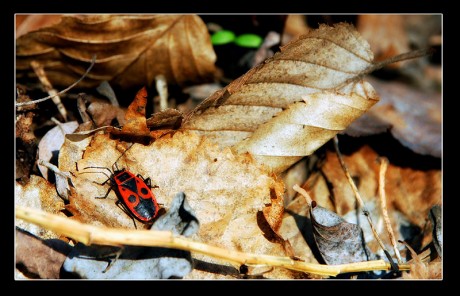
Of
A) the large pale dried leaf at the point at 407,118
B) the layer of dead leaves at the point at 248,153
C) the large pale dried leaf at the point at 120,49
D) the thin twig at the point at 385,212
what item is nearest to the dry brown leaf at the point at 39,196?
the layer of dead leaves at the point at 248,153

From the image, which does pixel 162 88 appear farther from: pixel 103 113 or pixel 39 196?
pixel 39 196

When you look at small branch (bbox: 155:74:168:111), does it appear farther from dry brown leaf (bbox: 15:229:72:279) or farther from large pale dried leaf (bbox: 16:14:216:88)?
dry brown leaf (bbox: 15:229:72:279)

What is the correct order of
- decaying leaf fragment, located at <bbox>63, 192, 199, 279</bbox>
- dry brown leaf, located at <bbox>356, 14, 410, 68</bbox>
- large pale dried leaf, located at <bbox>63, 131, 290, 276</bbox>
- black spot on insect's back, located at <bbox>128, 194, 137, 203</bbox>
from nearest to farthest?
decaying leaf fragment, located at <bbox>63, 192, 199, 279</bbox>, black spot on insect's back, located at <bbox>128, 194, 137, 203</bbox>, large pale dried leaf, located at <bbox>63, 131, 290, 276</bbox>, dry brown leaf, located at <bbox>356, 14, 410, 68</bbox>

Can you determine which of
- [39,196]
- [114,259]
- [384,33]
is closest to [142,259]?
[114,259]

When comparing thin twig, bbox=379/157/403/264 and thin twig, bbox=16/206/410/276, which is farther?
thin twig, bbox=379/157/403/264

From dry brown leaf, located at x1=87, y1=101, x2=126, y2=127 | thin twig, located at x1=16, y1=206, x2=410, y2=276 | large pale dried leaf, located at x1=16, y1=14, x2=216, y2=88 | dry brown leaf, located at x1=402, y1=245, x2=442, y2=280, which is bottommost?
dry brown leaf, located at x1=402, y1=245, x2=442, y2=280

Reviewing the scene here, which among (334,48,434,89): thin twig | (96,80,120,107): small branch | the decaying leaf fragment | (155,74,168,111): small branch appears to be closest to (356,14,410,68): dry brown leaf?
(334,48,434,89): thin twig
